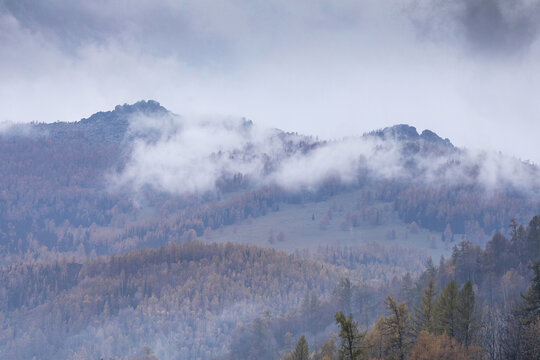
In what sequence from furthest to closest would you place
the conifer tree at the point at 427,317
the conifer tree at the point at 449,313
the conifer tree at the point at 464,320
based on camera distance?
the conifer tree at the point at 427,317, the conifer tree at the point at 464,320, the conifer tree at the point at 449,313

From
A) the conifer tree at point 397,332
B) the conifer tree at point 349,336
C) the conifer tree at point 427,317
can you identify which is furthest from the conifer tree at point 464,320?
the conifer tree at point 349,336

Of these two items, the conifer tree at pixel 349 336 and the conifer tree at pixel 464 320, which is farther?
the conifer tree at pixel 464 320

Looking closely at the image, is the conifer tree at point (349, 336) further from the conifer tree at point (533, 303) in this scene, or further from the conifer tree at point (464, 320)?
the conifer tree at point (533, 303)

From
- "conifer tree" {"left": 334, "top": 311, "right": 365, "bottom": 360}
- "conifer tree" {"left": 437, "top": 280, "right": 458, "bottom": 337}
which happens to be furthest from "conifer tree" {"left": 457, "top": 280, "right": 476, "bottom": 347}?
"conifer tree" {"left": 334, "top": 311, "right": 365, "bottom": 360}

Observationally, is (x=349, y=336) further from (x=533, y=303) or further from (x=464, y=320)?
(x=533, y=303)

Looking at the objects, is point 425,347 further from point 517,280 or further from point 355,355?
point 517,280

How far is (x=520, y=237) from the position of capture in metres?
167

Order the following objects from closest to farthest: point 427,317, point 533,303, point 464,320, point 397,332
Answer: point 397,332
point 464,320
point 533,303
point 427,317

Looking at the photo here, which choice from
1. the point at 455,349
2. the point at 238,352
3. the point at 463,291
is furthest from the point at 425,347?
the point at 238,352

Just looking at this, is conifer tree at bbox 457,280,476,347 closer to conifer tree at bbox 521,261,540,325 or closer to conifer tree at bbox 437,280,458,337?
conifer tree at bbox 437,280,458,337

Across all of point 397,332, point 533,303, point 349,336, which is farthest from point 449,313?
point 349,336

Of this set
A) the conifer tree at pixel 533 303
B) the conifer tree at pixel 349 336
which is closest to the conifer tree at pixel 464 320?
the conifer tree at pixel 533 303

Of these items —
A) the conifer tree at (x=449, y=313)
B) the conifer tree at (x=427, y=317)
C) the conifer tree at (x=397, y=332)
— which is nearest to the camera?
the conifer tree at (x=397, y=332)

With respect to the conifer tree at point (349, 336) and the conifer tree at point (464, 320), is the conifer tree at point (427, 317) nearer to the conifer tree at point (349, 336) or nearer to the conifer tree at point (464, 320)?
the conifer tree at point (464, 320)
